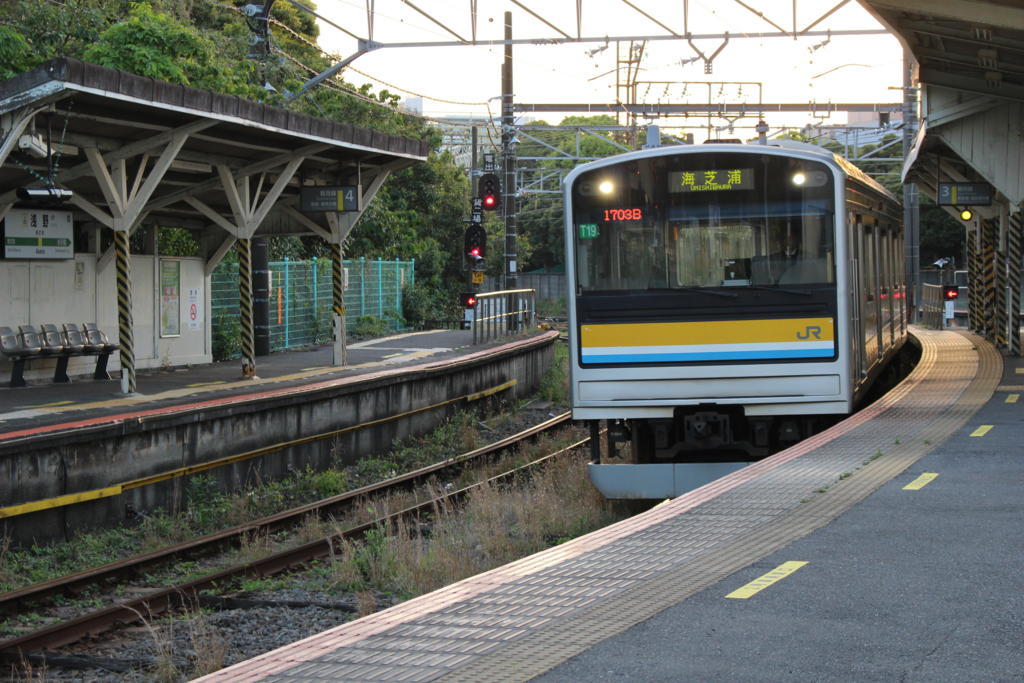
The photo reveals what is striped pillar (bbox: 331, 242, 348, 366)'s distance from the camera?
20.2m

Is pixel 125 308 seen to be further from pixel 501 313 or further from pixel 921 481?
pixel 501 313


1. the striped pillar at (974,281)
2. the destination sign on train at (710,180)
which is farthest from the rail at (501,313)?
the destination sign on train at (710,180)

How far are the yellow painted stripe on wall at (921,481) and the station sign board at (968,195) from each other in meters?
14.4

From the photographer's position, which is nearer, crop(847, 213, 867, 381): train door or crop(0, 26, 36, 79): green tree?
crop(847, 213, 867, 381): train door

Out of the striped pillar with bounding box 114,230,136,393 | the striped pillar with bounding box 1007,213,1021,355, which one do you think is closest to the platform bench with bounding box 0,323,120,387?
the striped pillar with bounding box 114,230,136,393

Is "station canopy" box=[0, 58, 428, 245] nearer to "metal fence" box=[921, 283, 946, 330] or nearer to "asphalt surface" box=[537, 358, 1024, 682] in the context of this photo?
"asphalt surface" box=[537, 358, 1024, 682]

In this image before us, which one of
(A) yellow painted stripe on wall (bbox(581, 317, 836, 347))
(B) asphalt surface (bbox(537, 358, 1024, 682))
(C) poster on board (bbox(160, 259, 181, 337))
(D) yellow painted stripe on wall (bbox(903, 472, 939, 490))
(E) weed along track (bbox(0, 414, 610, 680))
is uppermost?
(C) poster on board (bbox(160, 259, 181, 337))

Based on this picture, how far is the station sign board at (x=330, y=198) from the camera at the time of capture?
19391 millimetres

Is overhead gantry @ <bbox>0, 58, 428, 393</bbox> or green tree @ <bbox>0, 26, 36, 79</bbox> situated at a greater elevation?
green tree @ <bbox>0, 26, 36, 79</bbox>

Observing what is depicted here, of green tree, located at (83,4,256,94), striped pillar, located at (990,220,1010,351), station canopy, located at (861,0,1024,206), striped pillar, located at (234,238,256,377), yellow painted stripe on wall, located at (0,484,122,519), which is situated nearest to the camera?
yellow painted stripe on wall, located at (0,484,122,519)

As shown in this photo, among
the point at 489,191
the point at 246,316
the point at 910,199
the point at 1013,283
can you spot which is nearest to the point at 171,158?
the point at 246,316

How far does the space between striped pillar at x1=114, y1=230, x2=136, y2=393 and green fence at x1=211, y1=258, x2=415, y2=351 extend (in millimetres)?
6662

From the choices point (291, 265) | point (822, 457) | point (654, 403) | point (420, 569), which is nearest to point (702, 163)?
point (654, 403)

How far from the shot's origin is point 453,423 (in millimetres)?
19859
